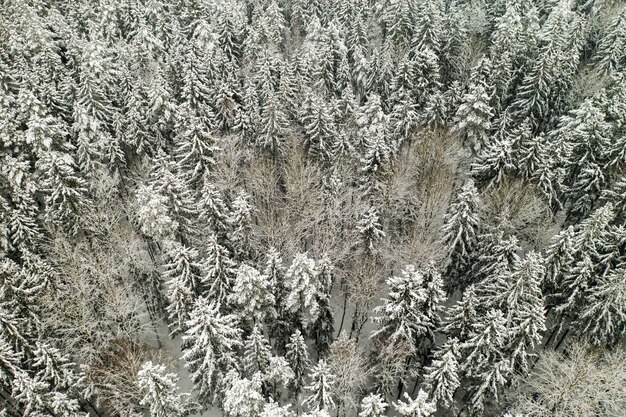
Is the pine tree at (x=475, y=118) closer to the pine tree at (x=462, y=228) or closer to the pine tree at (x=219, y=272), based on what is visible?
the pine tree at (x=462, y=228)

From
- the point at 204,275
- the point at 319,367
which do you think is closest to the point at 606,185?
the point at 319,367

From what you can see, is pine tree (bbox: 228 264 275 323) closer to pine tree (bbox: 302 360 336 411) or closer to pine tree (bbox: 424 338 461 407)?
pine tree (bbox: 302 360 336 411)

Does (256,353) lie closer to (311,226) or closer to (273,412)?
(273,412)

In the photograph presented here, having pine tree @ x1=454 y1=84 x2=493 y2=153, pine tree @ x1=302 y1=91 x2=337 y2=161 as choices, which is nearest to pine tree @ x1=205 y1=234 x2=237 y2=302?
pine tree @ x1=302 y1=91 x2=337 y2=161

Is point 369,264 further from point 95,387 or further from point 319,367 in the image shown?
point 95,387

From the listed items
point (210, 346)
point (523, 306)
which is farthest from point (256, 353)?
point (523, 306)

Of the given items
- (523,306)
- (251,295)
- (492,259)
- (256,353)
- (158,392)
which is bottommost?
(256,353)
